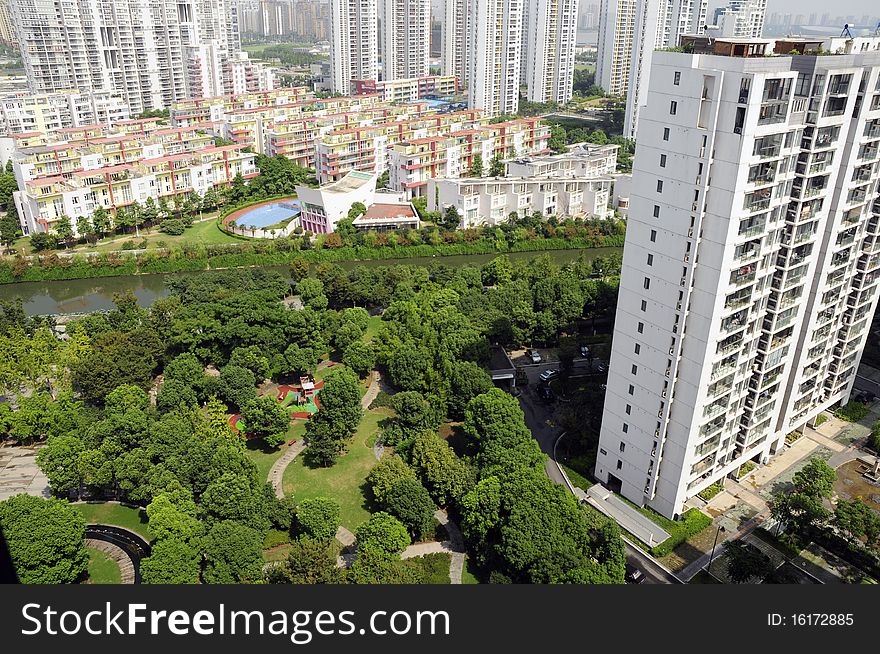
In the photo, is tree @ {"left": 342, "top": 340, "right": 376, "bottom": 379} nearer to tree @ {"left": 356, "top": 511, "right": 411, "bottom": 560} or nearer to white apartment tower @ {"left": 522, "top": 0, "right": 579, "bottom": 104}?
tree @ {"left": 356, "top": 511, "right": 411, "bottom": 560}

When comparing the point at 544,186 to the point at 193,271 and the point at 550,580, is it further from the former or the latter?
the point at 550,580

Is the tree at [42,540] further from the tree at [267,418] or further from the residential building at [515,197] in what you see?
the residential building at [515,197]

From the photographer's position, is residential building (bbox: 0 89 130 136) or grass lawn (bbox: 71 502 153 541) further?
residential building (bbox: 0 89 130 136)

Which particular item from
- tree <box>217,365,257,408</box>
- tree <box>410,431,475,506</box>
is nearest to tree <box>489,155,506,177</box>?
tree <box>217,365,257,408</box>

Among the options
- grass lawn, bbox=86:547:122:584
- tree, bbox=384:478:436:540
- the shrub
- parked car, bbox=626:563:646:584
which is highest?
tree, bbox=384:478:436:540

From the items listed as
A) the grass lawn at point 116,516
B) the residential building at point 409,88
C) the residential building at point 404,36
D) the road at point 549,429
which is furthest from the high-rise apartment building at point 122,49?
the road at point 549,429

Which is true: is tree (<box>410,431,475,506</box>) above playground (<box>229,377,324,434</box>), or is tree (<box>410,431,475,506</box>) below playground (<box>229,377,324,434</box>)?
above

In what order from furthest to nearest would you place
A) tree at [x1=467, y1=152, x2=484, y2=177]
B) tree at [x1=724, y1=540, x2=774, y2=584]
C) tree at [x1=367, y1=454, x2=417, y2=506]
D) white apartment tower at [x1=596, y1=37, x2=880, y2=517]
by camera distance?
tree at [x1=467, y1=152, x2=484, y2=177]
tree at [x1=367, y1=454, x2=417, y2=506]
tree at [x1=724, y1=540, x2=774, y2=584]
white apartment tower at [x1=596, y1=37, x2=880, y2=517]
